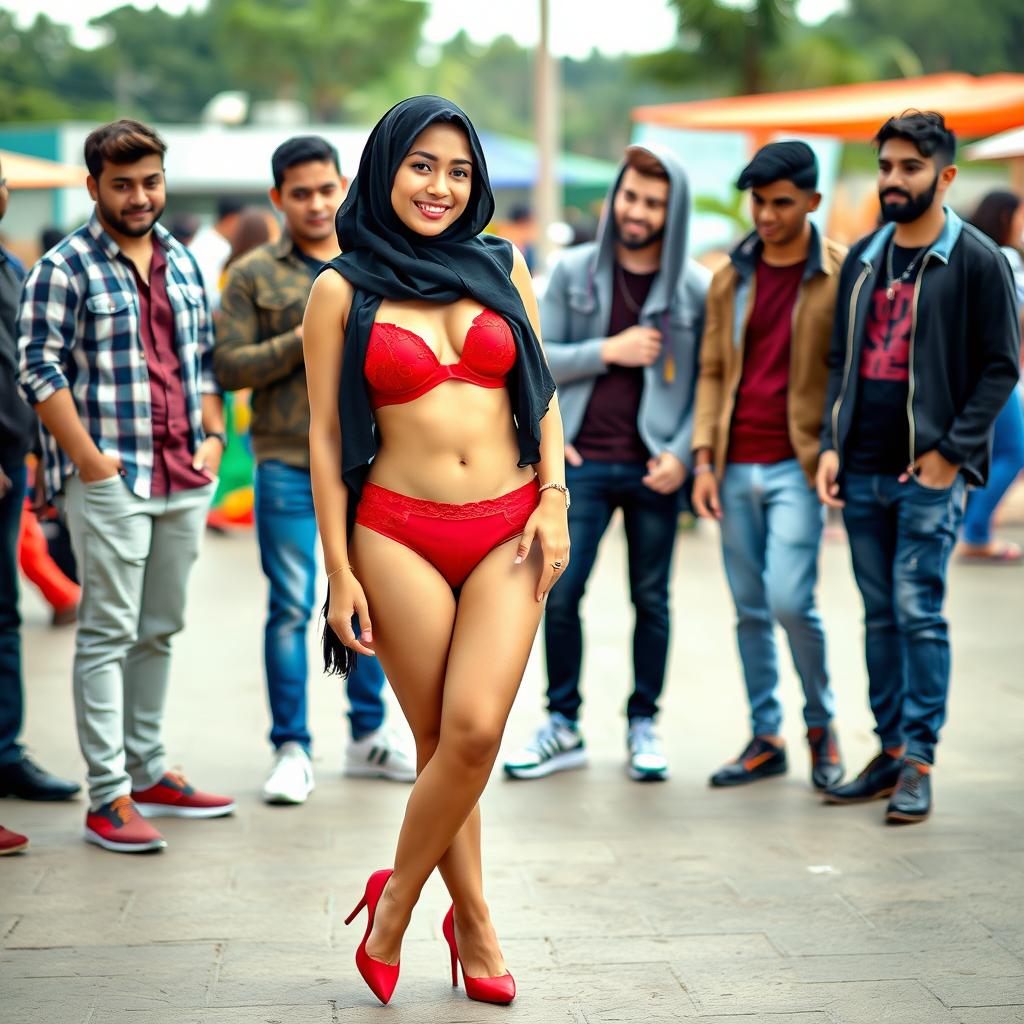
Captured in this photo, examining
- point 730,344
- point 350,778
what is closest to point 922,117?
point 730,344

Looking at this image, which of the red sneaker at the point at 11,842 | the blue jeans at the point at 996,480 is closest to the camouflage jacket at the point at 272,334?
the red sneaker at the point at 11,842

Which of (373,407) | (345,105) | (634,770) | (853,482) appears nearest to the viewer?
(373,407)

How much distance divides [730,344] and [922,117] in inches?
39.0

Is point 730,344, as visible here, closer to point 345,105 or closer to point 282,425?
point 282,425

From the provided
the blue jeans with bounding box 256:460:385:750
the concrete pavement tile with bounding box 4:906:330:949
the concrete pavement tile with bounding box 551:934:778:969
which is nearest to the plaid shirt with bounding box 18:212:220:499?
the blue jeans with bounding box 256:460:385:750

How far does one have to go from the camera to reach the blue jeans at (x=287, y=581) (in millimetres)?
5539

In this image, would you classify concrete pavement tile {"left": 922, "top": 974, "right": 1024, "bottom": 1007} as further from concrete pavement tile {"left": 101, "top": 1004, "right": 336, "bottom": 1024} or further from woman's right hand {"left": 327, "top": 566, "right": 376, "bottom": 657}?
woman's right hand {"left": 327, "top": 566, "right": 376, "bottom": 657}

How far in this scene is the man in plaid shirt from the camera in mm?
4770

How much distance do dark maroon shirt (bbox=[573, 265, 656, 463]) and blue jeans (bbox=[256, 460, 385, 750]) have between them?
3.40 ft

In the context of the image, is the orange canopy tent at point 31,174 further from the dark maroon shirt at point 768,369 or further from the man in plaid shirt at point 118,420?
the dark maroon shirt at point 768,369

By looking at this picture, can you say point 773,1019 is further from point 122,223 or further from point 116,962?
point 122,223

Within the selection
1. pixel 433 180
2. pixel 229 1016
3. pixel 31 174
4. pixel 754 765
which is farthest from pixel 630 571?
pixel 31 174

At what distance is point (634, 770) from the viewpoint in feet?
18.8

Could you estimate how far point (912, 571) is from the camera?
5.14 m
